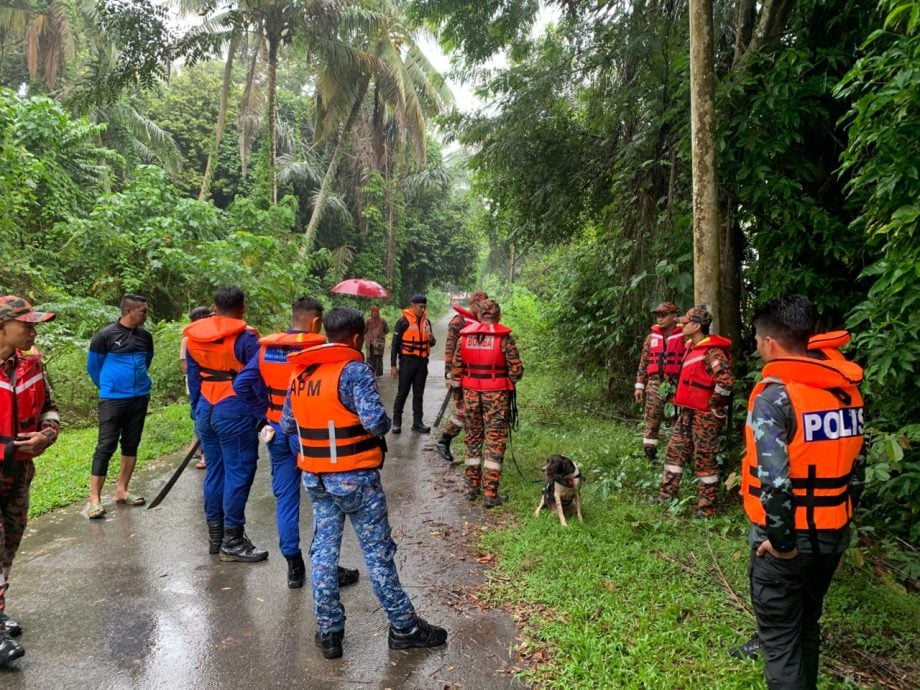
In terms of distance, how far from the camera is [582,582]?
13.4 ft

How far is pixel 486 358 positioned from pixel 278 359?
2.16 m

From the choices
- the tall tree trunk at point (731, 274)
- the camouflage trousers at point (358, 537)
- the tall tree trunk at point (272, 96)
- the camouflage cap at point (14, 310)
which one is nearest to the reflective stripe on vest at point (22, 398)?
the camouflage cap at point (14, 310)

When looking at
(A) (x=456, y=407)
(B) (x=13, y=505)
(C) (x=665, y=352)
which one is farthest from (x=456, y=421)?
(B) (x=13, y=505)

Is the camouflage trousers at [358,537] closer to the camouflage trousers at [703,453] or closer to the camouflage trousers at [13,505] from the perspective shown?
the camouflage trousers at [13,505]

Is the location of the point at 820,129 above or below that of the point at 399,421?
above

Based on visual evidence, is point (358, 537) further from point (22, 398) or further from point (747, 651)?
point (747, 651)

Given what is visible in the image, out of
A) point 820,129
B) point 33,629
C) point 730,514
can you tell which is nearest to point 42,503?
point 33,629

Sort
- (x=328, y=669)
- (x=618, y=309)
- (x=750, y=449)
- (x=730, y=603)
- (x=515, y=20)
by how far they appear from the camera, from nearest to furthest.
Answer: (x=750, y=449) → (x=328, y=669) → (x=730, y=603) → (x=618, y=309) → (x=515, y=20)

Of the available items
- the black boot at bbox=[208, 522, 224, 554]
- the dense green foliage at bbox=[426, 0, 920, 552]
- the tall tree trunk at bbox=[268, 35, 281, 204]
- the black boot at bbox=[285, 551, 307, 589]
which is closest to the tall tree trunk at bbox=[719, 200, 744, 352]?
the dense green foliage at bbox=[426, 0, 920, 552]

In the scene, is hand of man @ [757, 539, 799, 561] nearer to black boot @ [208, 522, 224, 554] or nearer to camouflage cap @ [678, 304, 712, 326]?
camouflage cap @ [678, 304, 712, 326]

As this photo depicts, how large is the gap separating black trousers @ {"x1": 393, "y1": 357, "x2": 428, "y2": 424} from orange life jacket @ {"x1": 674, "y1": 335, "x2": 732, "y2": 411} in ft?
12.8

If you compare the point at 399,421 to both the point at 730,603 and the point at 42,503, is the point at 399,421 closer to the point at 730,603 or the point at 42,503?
the point at 42,503

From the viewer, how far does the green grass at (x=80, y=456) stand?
574 centimetres

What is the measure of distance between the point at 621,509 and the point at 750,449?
3.05 meters
